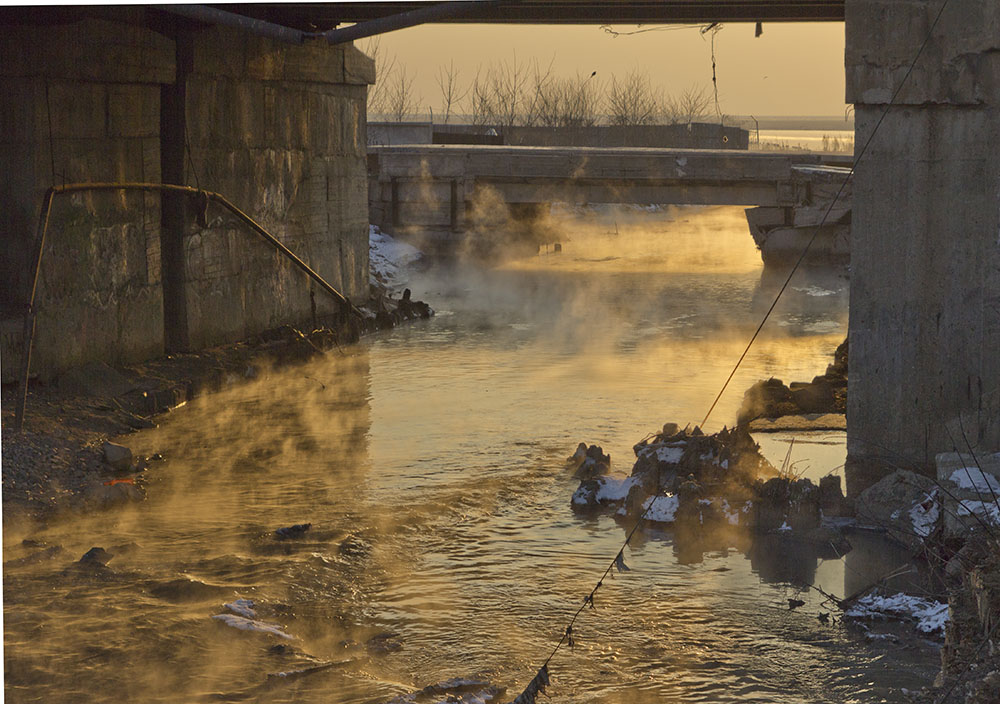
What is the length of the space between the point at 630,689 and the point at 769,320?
12.4m

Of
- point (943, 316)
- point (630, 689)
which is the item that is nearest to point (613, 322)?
point (943, 316)

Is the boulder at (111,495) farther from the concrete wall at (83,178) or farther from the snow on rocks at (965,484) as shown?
the snow on rocks at (965,484)

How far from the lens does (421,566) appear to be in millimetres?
7676

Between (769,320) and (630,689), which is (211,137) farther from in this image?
(630,689)

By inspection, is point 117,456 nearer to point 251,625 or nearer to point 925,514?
point 251,625

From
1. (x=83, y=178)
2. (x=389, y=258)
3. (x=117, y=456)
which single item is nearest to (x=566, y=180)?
(x=389, y=258)

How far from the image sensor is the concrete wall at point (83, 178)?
36.6 feet

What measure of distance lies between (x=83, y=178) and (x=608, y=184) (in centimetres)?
1325

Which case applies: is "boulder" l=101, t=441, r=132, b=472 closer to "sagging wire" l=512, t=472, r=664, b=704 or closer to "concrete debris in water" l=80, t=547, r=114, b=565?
"concrete debris in water" l=80, t=547, r=114, b=565

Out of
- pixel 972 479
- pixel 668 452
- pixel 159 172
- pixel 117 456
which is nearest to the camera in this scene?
pixel 972 479

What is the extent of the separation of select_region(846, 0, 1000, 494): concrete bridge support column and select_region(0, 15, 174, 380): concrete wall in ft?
22.8

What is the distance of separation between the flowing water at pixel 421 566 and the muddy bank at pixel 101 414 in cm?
24

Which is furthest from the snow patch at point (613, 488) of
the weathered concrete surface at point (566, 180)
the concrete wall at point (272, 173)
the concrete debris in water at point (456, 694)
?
the weathered concrete surface at point (566, 180)

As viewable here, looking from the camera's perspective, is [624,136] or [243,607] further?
[624,136]
